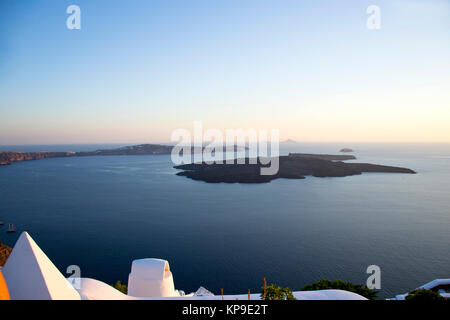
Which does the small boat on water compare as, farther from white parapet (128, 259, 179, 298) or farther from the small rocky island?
the small rocky island

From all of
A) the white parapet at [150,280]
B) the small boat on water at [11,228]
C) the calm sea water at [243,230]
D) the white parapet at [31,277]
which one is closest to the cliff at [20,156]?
the calm sea water at [243,230]

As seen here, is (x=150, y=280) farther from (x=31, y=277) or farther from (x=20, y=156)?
(x=20, y=156)

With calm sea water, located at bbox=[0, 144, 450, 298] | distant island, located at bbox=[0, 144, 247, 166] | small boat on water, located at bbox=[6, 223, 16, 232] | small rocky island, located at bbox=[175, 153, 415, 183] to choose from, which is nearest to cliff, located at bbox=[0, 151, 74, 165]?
distant island, located at bbox=[0, 144, 247, 166]

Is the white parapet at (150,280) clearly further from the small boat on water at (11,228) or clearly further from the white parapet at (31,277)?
the small boat on water at (11,228)

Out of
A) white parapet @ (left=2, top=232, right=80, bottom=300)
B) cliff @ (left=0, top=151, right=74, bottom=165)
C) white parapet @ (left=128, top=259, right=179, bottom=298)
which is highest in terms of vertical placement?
cliff @ (left=0, top=151, right=74, bottom=165)

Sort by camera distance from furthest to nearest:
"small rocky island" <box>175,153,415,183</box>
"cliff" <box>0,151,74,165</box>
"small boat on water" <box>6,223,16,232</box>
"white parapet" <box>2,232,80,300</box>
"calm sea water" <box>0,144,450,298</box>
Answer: "cliff" <box>0,151,74,165</box> < "small rocky island" <box>175,153,415,183</box> < "small boat on water" <box>6,223,16,232</box> < "calm sea water" <box>0,144,450,298</box> < "white parapet" <box>2,232,80,300</box>

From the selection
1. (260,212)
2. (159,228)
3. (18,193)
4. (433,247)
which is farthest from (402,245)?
(18,193)
